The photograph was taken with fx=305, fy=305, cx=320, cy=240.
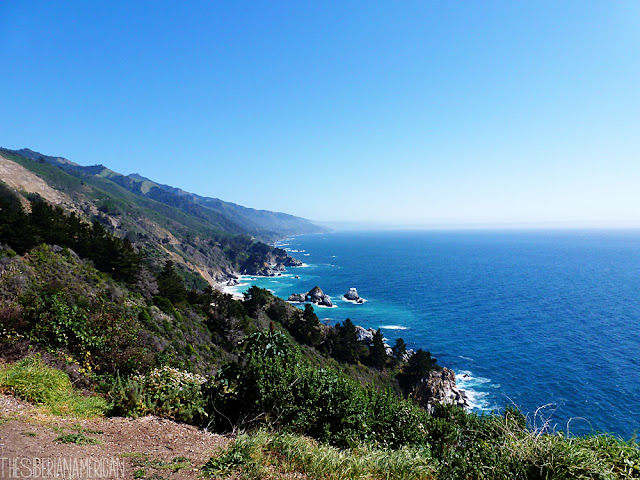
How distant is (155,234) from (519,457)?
13414 centimetres

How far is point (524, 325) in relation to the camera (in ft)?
193

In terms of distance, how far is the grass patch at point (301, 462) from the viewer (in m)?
5.70

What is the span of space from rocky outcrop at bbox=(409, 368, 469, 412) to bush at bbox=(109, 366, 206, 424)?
1357 inches

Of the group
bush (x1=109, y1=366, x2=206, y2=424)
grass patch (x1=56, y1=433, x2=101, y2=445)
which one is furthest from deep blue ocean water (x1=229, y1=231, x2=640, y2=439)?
grass patch (x1=56, y1=433, x2=101, y2=445)

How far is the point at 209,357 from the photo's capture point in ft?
83.3

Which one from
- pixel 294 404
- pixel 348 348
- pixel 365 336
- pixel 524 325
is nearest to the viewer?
pixel 294 404

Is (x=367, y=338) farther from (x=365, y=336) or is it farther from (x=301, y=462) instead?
(x=301, y=462)

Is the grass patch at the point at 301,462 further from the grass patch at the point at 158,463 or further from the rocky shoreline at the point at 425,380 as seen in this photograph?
the rocky shoreline at the point at 425,380

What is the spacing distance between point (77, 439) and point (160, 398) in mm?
2450

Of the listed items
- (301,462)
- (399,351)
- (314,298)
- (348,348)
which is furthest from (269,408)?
(314,298)

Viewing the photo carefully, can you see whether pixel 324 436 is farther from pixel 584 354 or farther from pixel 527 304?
pixel 527 304

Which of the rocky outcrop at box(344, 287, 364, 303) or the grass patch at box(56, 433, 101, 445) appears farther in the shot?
the rocky outcrop at box(344, 287, 364, 303)

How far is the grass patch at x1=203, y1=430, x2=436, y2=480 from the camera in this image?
5.70 meters

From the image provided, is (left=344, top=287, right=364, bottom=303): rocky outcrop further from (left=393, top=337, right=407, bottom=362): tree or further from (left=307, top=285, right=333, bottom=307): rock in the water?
(left=393, top=337, right=407, bottom=362): tree
